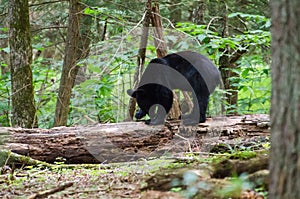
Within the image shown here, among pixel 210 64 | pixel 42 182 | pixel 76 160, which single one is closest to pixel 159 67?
pixel 210 64

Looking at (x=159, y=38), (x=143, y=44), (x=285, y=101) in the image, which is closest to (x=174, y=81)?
(x=159, y=38)

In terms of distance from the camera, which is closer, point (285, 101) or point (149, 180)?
point (285, 101)

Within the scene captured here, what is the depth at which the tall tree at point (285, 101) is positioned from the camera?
5.90ft

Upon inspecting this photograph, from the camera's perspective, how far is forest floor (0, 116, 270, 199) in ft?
8.93

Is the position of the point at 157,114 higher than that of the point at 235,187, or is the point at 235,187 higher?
the point at 157,114

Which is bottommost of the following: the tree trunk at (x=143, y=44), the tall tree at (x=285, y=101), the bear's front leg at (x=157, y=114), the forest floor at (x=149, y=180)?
the forest floor at (x=149, y=180)

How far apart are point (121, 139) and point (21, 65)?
226 cm

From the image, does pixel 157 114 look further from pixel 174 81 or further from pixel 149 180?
pixel 149 180

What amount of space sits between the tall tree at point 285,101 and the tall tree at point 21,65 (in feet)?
17.2

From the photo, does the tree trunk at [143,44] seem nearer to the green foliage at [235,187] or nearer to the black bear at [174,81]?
the black bear at [174,81]

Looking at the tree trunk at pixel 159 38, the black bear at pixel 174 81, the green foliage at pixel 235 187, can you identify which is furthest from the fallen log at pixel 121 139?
the green foliage at pixel 235 187

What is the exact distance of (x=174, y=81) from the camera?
662 cm

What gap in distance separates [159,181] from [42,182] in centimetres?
158

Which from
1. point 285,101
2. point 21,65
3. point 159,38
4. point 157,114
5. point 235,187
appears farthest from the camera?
point 159,38
